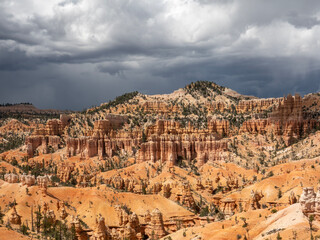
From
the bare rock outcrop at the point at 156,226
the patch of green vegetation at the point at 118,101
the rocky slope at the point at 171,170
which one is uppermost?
the patch of green vegetation at the point at 118,101

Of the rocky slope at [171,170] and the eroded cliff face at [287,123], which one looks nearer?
the rocky slope at [171,170]

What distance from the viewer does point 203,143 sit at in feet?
433

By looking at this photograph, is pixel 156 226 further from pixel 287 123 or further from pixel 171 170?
pixel 287 123

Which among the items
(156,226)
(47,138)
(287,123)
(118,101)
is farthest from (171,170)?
(118,101)

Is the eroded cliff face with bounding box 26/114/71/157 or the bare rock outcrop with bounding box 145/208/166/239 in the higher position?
the eroded cliff face with bounding box 26/114/71/157

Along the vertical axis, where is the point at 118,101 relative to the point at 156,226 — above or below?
above

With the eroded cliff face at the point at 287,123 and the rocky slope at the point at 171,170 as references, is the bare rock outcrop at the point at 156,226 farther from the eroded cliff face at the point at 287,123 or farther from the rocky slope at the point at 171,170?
the eroded cliff face at the point at 287,123

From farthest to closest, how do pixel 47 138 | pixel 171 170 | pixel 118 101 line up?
pixel 118 101 → pixel 47 138 → pixel 171 170

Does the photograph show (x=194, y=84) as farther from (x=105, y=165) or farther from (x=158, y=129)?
(x=105, y=165)

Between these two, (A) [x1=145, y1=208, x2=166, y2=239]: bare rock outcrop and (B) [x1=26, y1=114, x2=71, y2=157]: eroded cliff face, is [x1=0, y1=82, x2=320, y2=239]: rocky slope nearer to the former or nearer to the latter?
(A) [x1=145, y1=208, x2=166, y2=239]: bare rock outcrop

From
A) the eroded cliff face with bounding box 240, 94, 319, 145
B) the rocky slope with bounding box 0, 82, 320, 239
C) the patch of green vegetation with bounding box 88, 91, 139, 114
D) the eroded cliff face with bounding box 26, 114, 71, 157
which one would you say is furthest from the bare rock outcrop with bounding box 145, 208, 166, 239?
the patch of green vegetation with bounding box 88, 91, 139, 114

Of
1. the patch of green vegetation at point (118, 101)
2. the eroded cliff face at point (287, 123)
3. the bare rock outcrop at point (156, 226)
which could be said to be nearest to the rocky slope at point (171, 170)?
the bare rock outcrop at point (156, 226)

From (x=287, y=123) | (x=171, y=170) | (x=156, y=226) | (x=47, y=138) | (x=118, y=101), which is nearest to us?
(x=156, y=226)

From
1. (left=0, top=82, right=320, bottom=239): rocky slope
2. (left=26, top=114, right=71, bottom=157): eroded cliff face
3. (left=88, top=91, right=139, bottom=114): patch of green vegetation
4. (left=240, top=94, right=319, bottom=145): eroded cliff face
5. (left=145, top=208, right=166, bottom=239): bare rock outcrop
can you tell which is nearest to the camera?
(left=0, top=82, right=320, bottom=239): rocky slope
